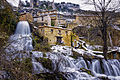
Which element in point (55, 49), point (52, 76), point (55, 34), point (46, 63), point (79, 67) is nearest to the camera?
→ point (52, 76)

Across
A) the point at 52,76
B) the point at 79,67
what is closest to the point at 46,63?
the point at 52,76

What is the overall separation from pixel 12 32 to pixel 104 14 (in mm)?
12322

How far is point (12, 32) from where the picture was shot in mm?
15594

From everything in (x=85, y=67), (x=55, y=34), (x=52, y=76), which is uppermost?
(x=55, y=34)

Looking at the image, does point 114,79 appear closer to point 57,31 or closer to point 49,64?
point 49,64

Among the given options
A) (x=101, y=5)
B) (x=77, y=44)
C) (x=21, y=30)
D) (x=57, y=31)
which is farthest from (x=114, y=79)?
(x=21, y=30)

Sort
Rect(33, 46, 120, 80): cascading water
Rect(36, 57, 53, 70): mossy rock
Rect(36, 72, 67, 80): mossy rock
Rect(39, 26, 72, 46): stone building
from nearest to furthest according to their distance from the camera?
Rect(36, 72, 67, 80): mossy rock < Rect(33, 46, 120, 80): cascading water < Rect(36, 57, 53, 70): mossy rock < Rect(39, 26, 72, 46): stone building

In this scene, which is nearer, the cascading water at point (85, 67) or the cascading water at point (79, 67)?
the cascading water at point (79, 67)

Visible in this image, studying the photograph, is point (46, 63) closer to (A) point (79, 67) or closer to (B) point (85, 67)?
(A) point (79, 67)

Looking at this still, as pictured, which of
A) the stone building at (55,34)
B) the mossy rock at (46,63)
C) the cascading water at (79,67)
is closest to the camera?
the cascading water at (79,67)

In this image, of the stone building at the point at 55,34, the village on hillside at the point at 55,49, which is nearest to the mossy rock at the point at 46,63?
the village on hillside at the point at 55,49

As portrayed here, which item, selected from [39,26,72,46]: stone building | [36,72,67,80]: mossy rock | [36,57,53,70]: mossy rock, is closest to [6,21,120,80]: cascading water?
[36,57,53,70]: mossy rock

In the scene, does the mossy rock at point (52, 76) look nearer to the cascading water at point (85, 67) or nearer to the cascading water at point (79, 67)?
the cascading water at point (79, 67)

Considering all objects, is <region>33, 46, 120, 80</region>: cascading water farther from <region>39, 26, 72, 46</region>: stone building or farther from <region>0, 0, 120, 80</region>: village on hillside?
<region>39, 26, 72, 46</region>: stone building
